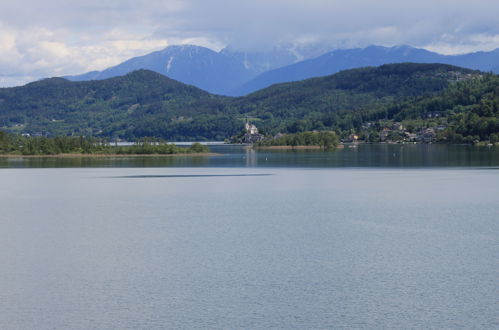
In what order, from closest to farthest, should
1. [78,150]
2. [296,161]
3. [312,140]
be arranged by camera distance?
[296,161] < [78,150] < [312,140]

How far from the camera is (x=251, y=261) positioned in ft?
74.8

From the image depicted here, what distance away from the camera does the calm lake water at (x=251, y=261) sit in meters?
16.7

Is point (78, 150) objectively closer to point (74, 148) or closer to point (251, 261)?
point (74, 148)

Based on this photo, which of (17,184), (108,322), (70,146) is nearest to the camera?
(108,322)

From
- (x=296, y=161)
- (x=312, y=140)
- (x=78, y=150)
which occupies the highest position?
(x=312, y=140)

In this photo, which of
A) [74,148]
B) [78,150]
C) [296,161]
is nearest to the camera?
[296,161]

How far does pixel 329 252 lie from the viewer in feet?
80.1

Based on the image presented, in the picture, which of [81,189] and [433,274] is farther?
[81,189]

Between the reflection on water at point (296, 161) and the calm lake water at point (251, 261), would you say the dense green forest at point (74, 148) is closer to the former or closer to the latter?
the reflection on water at point (296, 161)

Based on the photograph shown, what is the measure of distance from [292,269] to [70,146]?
114 meters

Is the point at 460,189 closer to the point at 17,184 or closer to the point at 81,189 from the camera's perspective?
the point at 81,189

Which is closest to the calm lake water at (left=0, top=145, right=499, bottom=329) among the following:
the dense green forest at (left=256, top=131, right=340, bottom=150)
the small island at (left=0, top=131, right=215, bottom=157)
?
the small island at (left=0, top=131, right=215, bottom=157)

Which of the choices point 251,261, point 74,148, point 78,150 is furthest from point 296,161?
point 251,261

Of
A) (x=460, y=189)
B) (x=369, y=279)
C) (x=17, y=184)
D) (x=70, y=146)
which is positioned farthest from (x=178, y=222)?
(x=70, y=146)
